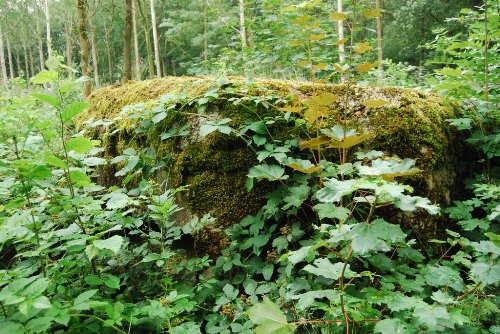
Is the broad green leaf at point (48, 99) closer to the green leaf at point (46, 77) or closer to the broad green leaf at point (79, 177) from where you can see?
the green leaf at point (46, 77)

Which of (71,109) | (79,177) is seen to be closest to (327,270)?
(79,177)

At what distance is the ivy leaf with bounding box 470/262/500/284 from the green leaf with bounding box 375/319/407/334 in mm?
387

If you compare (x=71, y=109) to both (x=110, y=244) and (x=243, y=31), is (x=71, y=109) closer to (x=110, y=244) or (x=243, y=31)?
(x=110, y=244)

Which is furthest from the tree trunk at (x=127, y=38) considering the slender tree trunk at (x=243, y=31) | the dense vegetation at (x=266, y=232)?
the dense vegetation at (x=266, y=232)

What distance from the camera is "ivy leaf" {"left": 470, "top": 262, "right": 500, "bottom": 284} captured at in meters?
1.31

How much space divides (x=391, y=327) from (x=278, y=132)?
1476 mm

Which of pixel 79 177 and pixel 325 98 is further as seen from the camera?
pixel 325 98

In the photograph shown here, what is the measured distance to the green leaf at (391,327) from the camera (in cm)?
127

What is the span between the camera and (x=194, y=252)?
246cm

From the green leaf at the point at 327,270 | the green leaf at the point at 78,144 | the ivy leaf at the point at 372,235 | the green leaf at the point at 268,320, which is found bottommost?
the green leaf at the point at 268,320

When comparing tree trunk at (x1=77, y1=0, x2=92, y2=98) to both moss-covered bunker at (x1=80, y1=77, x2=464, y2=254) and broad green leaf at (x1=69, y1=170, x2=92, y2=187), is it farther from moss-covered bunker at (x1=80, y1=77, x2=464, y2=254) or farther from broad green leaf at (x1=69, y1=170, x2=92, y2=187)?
broad green leaf at (x1=69, y1=170, x2=92, y2=187)

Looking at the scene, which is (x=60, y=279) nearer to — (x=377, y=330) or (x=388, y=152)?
(x=377, y=330)

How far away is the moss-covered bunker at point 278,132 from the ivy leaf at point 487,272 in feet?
2.41

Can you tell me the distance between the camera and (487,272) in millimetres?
1348
